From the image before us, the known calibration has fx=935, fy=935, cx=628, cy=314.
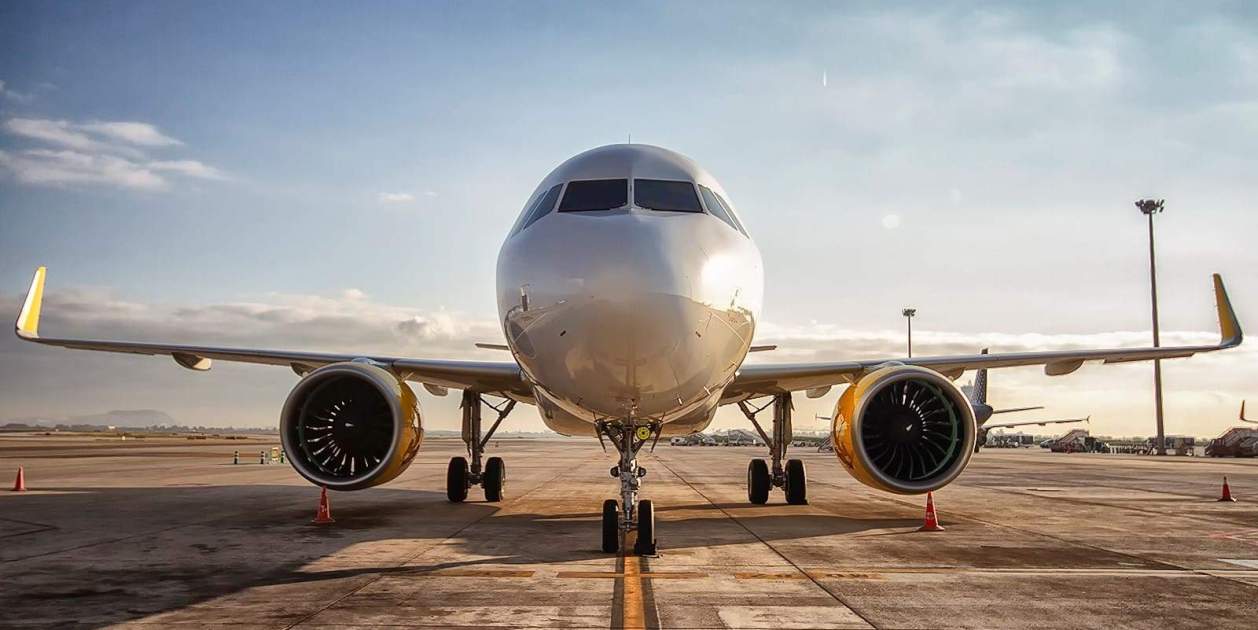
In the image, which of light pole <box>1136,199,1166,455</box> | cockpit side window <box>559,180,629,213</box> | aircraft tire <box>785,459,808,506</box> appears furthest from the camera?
light pole <box>1136,199,1166,455</box>

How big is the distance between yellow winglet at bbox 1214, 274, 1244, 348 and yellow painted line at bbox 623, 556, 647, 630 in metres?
10.2

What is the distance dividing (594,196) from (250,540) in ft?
19.0

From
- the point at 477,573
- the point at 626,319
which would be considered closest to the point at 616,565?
the point at 477,573

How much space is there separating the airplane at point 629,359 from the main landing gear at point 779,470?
Result: 1.64m

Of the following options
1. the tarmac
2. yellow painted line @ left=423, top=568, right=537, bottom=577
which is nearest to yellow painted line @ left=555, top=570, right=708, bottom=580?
the tarmac

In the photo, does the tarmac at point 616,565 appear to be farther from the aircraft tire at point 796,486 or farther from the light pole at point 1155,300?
the light pole at point 1155,300

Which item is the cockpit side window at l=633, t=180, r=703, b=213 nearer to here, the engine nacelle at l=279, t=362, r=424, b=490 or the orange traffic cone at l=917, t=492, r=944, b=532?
the engine nacelle at l=279, t=362, r=424, b=490

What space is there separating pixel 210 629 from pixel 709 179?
20.0 feet

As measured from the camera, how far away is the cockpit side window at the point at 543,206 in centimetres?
872

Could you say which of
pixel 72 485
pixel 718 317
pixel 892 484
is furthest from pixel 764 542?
pixel 72 485

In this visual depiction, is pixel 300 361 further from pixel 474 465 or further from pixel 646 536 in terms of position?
pixel 646 536

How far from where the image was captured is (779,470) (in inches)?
Answer: 641

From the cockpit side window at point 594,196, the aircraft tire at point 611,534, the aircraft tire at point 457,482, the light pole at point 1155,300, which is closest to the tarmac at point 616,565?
the aircraft tire at point 611,534

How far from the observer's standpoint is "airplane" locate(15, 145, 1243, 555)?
757 cm
